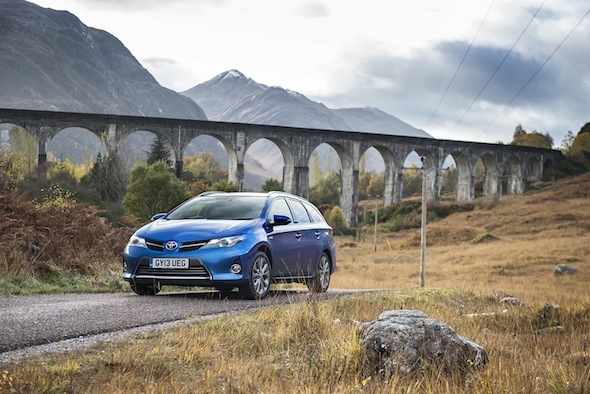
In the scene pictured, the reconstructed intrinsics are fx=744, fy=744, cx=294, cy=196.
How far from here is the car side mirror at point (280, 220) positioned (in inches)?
409

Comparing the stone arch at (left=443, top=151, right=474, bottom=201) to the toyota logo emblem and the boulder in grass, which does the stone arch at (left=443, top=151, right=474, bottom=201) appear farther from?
the toyota logo emblem

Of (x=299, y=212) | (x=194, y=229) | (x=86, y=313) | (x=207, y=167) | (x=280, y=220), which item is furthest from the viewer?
(x=207, y=167)

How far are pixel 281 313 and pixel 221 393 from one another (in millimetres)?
3435

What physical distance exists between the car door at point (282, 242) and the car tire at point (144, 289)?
65.6 inches

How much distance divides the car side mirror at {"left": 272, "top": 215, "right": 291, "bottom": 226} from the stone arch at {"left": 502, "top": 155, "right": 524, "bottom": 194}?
88.0 m

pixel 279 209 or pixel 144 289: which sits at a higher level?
pixel 279 209

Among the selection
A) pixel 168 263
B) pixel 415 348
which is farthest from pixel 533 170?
pixel 415 348

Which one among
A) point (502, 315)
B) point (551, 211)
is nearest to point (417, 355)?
point (502, 315)

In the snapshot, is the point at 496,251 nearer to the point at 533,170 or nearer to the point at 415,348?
the point at 415,348

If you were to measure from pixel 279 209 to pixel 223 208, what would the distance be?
0.89 metres

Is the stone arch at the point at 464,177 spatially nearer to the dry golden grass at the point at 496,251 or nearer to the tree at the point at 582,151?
the dry golden grass at the point at 496,251


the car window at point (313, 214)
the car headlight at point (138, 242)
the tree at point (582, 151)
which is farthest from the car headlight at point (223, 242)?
the tree at point (582, 151)

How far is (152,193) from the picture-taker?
4662 centimetres

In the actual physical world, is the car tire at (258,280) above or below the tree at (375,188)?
below
